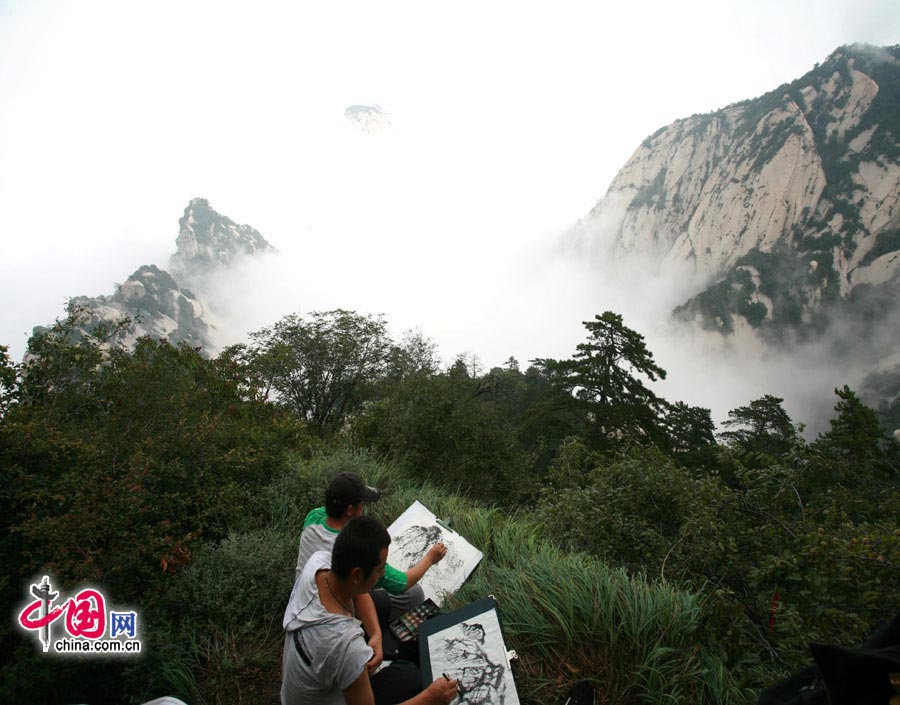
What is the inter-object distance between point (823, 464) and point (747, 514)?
3.06 feet

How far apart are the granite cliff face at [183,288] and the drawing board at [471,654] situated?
54190 mm

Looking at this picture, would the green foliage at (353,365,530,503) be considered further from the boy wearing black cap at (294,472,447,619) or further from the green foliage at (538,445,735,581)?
the boy wearing black cap at (294,472,447,619)

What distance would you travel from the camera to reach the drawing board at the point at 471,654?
2684 millimetres

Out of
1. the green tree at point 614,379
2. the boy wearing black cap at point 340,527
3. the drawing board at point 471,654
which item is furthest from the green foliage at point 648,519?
the green tree at point 614,379

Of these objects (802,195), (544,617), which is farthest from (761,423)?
(802,195)

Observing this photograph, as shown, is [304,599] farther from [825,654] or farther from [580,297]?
[580,297]

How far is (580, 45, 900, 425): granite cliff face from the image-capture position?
79.9 meters

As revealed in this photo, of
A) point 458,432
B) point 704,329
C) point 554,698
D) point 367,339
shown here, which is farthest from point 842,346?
point 554,698

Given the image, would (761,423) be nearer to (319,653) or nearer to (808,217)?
(319,653)

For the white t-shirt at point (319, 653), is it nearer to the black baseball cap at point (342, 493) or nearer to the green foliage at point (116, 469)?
the black baseball cap at point (342, 493)

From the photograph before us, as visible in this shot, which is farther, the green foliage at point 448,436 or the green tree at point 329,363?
the green tree at point 329,363

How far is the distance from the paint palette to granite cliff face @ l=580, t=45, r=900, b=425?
86.7m

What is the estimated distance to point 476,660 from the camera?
2.81 meters

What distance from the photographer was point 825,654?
1446 millimetres
